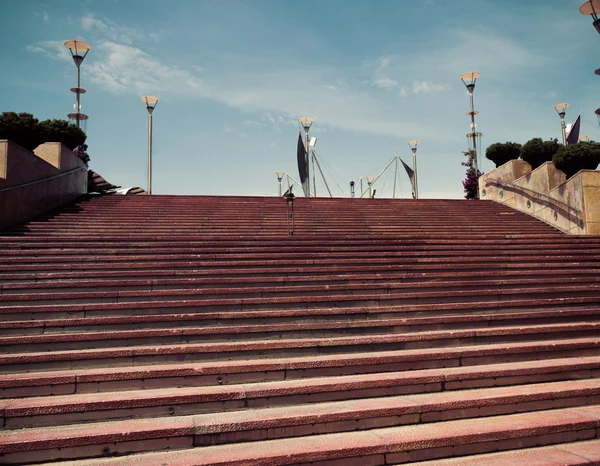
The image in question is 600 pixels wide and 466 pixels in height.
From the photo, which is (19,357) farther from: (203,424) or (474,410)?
(474,410)

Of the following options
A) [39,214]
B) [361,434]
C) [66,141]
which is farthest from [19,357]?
[66,141]

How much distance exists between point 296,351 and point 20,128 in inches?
436

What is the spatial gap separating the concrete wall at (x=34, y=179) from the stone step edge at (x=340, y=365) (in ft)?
21.4

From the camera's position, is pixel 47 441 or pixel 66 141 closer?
pixel 47 441

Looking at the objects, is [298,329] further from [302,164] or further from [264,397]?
[302,164]

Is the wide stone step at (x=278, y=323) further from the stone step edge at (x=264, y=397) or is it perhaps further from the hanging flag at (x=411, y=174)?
the hanging flag at (x=411, y=174)

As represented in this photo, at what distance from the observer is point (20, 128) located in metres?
12.9

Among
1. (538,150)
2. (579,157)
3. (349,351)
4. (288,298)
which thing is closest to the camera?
(349,351)

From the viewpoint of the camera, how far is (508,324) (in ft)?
22.5

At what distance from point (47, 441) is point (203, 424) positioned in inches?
49.5

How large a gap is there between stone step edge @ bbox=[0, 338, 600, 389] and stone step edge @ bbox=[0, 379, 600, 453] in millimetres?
311

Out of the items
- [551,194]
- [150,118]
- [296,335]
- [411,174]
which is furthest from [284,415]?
[411,174]

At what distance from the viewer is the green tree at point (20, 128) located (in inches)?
494

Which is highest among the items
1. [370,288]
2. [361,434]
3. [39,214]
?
[39,214]
